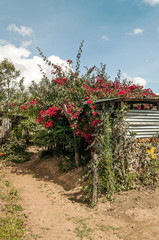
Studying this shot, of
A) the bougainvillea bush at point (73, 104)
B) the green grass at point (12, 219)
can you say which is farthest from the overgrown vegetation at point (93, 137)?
the green grass at point (12, 219)

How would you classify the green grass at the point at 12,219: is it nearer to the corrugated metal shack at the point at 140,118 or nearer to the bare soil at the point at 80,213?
the bare soil at the point at 80,213

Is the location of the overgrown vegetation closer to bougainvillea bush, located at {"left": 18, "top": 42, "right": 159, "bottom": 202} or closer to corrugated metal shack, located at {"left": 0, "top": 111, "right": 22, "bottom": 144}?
bougainvillea bush, located at {"left": 18, "top": 42, "right": 159, "bottom": 202}

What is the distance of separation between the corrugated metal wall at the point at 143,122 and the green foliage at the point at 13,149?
31.6 feet

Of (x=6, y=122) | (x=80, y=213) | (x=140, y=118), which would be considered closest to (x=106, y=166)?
(x=80, y=213)

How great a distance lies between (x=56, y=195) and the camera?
874 centimetres

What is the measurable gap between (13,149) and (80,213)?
31.3 feet

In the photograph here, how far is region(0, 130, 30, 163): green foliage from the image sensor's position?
551 inches

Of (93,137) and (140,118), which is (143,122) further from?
(93,137)

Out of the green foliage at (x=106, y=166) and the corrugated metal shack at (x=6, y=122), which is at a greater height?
the corrugated metal shack at (x=6, y=122)

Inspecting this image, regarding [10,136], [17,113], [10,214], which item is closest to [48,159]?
[10,136]

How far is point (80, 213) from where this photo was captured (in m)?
7.00

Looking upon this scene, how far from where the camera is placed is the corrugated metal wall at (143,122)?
835 cm

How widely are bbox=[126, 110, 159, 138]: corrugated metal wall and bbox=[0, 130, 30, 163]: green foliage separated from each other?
9.64m

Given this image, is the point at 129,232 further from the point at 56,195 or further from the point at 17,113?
the point at 17,113
